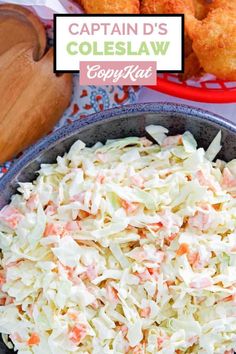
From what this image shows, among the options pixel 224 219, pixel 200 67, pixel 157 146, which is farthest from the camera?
pixel 200 67

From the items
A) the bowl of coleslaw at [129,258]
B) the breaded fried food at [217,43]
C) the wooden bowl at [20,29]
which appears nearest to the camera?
the bowl of coleslaw at [129,258]

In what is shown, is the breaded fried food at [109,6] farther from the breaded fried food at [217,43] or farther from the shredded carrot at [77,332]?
the shredded carrot at [77,332]

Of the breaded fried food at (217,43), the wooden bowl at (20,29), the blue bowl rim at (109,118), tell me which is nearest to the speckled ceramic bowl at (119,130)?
the blue bowl rim at (109,118)

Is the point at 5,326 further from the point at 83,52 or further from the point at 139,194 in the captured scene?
the point at 83,52

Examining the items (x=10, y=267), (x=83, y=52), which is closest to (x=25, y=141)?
(x=83, y=52)

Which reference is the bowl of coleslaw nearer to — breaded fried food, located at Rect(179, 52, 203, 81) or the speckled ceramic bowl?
the speckled ceramic bowl

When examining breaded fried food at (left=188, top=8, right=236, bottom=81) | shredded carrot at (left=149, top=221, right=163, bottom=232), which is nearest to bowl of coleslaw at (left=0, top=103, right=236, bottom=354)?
shredded carrot at (left=149, top=221, right=163, bottom=232)

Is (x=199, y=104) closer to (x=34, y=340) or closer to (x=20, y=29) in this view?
(x=20, y=29)
